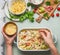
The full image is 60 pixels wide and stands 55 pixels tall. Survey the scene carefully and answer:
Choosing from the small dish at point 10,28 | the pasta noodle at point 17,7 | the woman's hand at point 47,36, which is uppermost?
the pasta noodle at point 17,7

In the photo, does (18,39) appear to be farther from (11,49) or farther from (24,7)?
(24,7)

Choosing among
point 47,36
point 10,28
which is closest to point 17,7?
point 10,28

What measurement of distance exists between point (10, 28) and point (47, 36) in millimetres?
205

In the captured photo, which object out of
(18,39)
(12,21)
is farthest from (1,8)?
(18,39)

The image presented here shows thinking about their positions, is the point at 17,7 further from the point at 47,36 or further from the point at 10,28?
the point at 47,36

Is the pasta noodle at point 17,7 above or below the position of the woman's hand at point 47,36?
above

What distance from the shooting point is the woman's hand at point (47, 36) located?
4.33 feet

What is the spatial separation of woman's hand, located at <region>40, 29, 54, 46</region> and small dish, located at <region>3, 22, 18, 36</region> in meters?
0.14

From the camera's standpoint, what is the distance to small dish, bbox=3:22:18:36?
136cm

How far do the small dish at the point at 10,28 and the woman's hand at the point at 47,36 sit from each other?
0.48ft

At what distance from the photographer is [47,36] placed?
52.3 inches

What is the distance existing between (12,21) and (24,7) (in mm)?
101

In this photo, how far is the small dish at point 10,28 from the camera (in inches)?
53.6

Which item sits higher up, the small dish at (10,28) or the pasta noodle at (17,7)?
the pasta noodle at (17,7)
